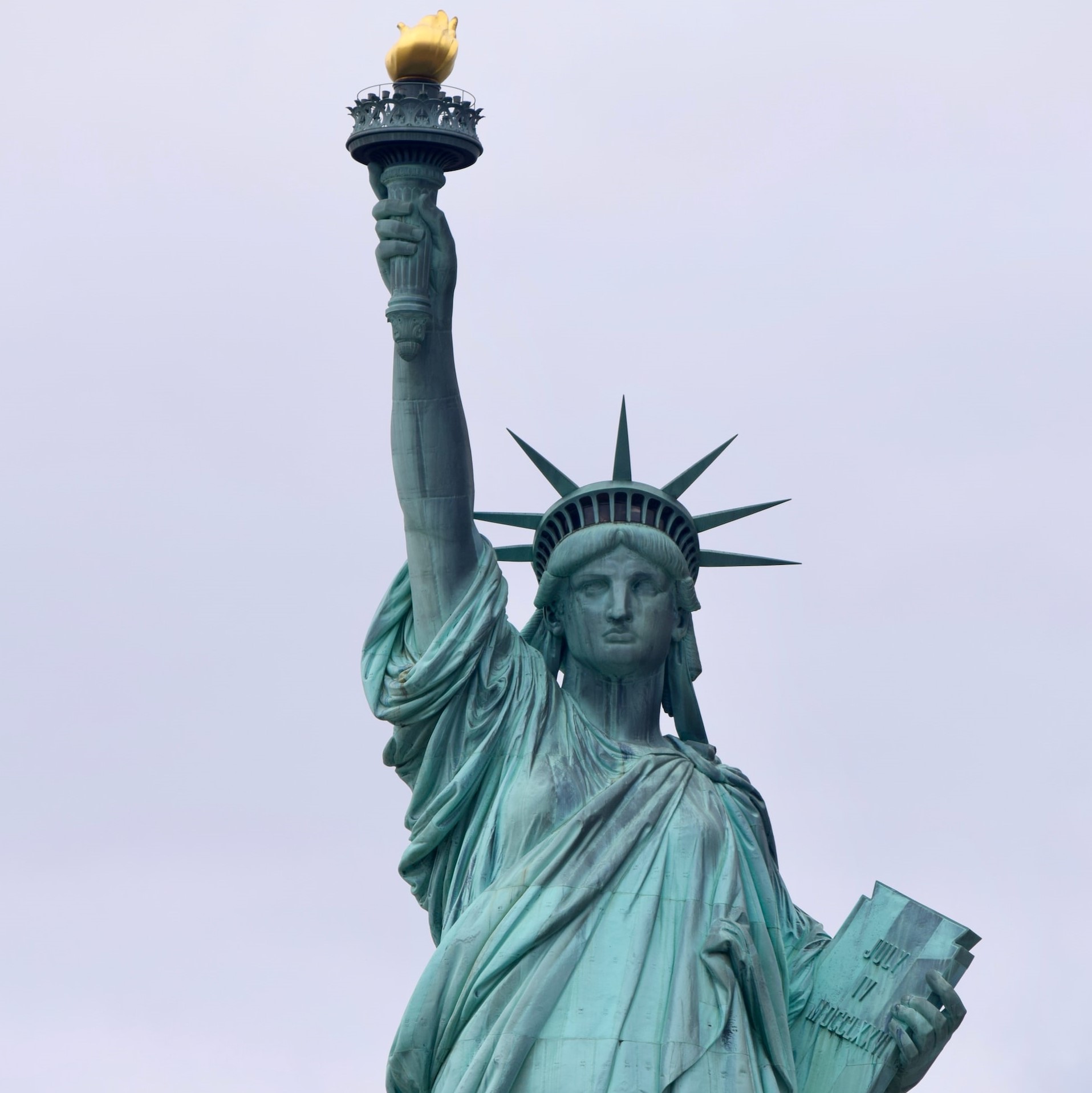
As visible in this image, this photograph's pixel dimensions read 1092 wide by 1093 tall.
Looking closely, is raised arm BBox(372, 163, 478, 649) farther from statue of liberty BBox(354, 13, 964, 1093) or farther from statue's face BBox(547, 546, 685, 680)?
statue's face BBox(547, 546, 685, 680)

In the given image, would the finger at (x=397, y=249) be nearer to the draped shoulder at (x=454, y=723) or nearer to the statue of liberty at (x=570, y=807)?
the statue of liberty at (x=570, y=807)

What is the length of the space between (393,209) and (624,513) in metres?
2.43

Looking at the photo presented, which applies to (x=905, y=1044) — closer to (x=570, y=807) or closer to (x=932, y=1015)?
(x=932, y=1015)

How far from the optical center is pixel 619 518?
88.2ft

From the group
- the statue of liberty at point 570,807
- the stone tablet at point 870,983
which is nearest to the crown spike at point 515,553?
the statue of liberty at point 570,807

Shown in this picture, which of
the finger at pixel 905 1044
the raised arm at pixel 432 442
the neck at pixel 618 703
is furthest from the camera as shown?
the neck at pixel 618 703

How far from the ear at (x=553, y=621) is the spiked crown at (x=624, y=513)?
0.24m

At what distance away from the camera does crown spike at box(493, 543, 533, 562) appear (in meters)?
27.5

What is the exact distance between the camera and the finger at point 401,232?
1029 inches

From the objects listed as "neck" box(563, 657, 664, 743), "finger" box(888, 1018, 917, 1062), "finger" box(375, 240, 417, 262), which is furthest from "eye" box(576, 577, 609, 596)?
"finger" box(888, 1018, 917, 1062)

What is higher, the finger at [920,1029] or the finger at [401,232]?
the finger at [401,232]

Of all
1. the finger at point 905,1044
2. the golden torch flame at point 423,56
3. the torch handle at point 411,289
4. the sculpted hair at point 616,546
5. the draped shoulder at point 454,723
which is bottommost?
the finger at point 905,1044

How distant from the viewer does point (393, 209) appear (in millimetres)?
26203

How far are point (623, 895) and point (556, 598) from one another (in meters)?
2.22
